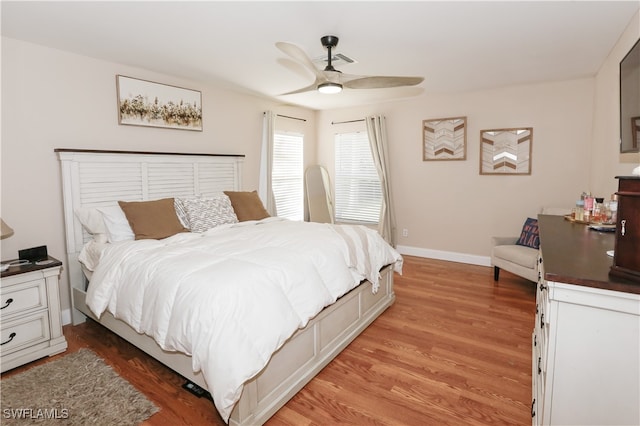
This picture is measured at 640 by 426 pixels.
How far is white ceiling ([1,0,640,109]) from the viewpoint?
2.24 meters

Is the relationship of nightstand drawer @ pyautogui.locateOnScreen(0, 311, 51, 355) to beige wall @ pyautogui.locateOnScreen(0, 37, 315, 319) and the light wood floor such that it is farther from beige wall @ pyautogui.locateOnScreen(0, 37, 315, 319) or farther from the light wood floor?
beige wall @ pyautogui.locateOnScreen(0, 37, 315, 319)

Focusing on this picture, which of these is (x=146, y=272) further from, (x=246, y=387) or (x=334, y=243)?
(x=334, y=243)

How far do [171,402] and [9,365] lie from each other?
52.4 inches

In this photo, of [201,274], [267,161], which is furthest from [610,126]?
[267,161]

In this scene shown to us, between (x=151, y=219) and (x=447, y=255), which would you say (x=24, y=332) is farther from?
(x=447, y=255)

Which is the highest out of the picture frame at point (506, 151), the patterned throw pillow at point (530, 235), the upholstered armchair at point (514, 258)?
the picture frame at point (506, 151)

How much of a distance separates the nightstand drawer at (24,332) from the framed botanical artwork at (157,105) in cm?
193

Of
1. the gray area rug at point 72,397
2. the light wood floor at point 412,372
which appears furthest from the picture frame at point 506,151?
the gray area rug at point 72,397

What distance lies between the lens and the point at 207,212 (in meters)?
3.43

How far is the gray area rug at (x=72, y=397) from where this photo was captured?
6.21 feet

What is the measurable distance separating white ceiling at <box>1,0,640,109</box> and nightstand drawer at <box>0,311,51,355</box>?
7.05ft

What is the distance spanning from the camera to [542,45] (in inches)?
115

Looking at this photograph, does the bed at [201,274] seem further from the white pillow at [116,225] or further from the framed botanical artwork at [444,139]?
the framed botanical artwork at [444,139]

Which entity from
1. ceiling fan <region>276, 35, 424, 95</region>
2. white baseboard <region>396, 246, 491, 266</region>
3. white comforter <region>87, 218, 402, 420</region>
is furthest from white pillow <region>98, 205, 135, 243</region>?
white baseboard <region>396, 246, 491, 266</region>
